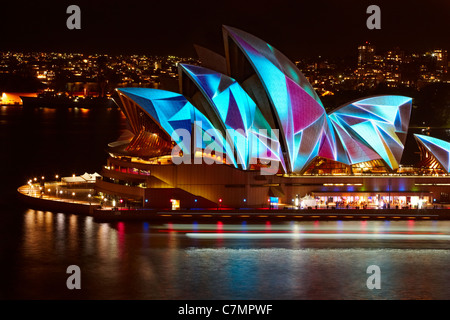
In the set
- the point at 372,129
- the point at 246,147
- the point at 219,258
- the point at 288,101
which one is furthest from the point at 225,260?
the point at 372,129

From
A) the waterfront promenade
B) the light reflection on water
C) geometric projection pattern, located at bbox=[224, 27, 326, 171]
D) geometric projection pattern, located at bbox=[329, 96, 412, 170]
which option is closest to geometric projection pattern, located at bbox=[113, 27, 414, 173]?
geometric projection pattern, located at bbox=[224, 27, 326, 171]

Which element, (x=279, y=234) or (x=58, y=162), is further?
(x=58, y=162)

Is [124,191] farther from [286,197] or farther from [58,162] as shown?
[58,162]

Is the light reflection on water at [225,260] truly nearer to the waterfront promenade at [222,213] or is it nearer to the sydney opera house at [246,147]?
the waterfront promenade at [222,213]

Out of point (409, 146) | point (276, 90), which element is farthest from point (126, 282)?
point (409, 146)

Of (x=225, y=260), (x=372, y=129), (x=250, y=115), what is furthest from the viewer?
(x=372, y=129)

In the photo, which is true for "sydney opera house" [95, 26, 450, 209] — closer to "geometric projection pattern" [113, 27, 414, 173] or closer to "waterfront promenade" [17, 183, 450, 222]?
"geometric projection pattern" [113, 27, 414, 173]

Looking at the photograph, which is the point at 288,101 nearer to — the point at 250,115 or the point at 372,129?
the point at 250,115
